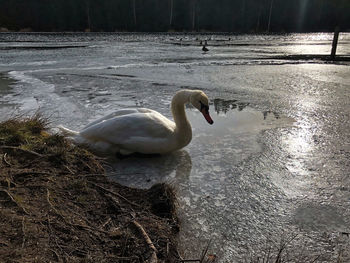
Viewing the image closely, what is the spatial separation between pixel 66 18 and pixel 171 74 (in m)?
71.5

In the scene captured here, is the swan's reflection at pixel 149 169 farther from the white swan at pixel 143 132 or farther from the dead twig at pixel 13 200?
the dead twig at pixel 13 200

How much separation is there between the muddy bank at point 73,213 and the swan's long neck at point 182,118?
1.23 metres

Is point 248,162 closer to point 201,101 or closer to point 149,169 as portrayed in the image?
point 201,101

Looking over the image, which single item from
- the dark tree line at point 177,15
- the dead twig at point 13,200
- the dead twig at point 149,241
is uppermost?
the dark tree line at point 177,15

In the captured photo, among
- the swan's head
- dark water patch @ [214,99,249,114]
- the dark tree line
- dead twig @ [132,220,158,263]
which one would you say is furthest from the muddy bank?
the dark tree line

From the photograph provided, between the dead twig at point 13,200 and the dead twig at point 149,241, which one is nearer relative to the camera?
the dead twig at point 149,241

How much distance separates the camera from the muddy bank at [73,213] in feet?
7.31

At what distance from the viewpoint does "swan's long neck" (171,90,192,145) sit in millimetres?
4504

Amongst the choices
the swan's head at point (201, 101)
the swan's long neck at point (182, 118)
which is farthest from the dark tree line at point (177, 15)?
the swan's head at point (201, 101)

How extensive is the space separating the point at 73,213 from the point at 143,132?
1825 millimetres

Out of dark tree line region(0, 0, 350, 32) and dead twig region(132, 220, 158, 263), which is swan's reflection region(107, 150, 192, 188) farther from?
dark tree line region(0, 0, 350, 32)

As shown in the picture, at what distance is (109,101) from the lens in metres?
7.91

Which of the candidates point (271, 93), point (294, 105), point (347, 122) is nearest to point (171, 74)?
point (271, 93)

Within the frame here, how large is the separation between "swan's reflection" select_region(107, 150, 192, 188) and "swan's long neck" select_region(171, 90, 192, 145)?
1.02 feet
